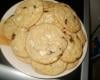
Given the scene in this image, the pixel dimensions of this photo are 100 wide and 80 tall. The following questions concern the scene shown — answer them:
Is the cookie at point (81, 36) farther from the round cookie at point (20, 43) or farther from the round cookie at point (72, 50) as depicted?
the round cookie at point (20, 43)

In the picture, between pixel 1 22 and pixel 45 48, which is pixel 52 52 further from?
pixel 1 22

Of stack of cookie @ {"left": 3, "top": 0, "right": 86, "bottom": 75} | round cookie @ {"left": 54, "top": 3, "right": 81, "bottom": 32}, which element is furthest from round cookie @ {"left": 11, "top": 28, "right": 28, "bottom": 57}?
round cookie @ {"left": 54, "top": 3, "right": 81, "bottom": 32}

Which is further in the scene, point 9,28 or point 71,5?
point 71,5

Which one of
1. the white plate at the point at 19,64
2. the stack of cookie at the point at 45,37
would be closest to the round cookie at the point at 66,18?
the stack of cookie at the point at 45,37

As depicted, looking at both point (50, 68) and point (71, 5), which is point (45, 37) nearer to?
point (50, 68)

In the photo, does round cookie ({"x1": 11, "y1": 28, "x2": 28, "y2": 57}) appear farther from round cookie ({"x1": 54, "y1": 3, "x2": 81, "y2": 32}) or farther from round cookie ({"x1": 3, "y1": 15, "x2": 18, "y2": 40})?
round cookie ({"x1": 54, "y1": 3, "x2": 81, "y2": 32})

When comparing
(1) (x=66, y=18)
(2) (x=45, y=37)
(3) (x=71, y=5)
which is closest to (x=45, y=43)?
(2) (x=45, y=37)

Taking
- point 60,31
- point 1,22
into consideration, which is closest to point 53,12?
point 60,31
